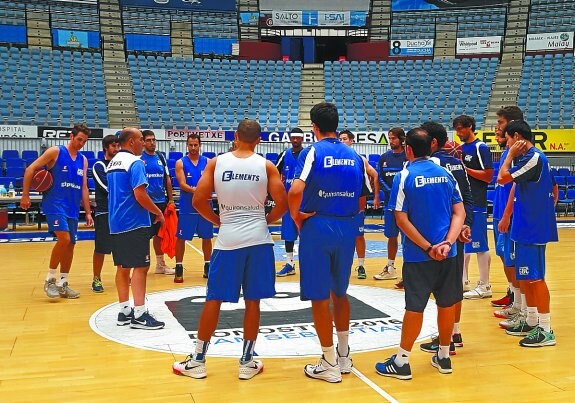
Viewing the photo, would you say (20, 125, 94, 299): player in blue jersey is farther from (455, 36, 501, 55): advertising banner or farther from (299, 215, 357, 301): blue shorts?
(455, 36, 501, 55): advertising banner

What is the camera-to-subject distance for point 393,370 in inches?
163

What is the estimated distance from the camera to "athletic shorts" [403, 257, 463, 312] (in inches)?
161

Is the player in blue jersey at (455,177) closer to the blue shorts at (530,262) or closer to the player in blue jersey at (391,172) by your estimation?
the blue shorts at (530,262)

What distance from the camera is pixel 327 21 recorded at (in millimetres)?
26984

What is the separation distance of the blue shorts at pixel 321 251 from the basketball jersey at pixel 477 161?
8.52 feet

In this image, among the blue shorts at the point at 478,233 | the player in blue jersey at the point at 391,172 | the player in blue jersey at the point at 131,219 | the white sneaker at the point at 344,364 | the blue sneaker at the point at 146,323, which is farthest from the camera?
the player in blue jersey at the point at 391,172

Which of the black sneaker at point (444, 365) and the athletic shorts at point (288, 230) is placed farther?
the athletic shorts at point (288, 230)

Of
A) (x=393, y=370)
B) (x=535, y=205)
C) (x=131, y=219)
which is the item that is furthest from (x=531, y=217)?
(x=131, y=219)

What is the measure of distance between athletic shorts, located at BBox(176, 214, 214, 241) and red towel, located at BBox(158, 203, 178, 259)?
0.11 meters

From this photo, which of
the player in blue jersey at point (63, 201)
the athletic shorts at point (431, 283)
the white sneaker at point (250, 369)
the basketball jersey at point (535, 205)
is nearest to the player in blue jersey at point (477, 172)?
the basketball jersey at point (535, 205)

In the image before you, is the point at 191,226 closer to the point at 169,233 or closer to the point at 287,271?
the point at 169,233

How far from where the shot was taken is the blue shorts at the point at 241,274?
4.05 metres

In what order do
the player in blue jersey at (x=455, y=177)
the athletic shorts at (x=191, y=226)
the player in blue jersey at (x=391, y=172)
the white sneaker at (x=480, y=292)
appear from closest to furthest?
the player in blue jersey at (x=455, y=177) → the white sneaker at (x=480, y=292) → the player in blue jersey at (x=391, y=172) → the athletic shorts at (x=191, y=226)

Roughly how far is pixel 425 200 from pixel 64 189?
4.31 meters
